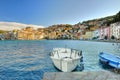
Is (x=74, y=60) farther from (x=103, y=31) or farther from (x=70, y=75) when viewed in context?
(x=103, y=31)

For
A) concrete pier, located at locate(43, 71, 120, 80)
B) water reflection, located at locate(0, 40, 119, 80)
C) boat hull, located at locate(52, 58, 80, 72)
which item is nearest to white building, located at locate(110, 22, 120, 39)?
water reflection, located at locate(0, 40, 119, 80)

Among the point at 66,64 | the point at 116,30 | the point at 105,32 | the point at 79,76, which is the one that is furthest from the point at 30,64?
the point at 105,32

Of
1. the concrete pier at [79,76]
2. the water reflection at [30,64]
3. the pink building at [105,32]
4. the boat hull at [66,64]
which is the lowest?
the water reflection at [30,64]

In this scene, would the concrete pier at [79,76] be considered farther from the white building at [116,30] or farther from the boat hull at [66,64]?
the white building at [116,30]

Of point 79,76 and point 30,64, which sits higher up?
point 79,76

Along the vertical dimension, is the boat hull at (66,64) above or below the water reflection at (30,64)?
above

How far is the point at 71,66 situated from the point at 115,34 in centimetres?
12436

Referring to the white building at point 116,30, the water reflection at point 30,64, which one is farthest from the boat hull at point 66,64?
the white building at point 116,30

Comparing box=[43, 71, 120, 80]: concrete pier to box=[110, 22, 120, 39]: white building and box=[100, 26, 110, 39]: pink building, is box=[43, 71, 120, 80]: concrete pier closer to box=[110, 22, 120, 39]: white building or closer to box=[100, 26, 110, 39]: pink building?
box=[110, 22, 120, 39]: white building

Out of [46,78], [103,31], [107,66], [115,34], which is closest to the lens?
[46,78]

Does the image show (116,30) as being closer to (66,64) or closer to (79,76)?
(66,64)

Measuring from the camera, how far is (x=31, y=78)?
21.6 meters

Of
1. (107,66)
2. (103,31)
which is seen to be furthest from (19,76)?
(103,31)

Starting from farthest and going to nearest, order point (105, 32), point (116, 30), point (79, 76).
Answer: point (105, 32) < point (116, 30) < point (79, 76)
